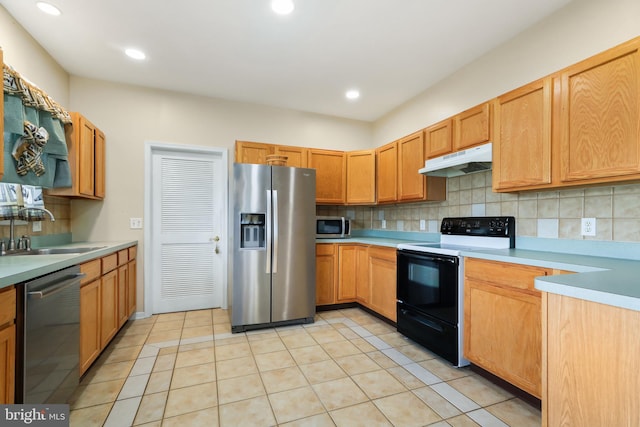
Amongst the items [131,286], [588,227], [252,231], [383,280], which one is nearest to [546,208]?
[588,227]

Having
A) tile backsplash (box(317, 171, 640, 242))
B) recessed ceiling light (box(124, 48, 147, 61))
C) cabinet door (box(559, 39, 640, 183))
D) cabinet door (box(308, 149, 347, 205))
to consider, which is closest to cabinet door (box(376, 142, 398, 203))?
tile backsplash (box(317, 171, 640, 242))

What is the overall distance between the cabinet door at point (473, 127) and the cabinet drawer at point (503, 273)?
1.03 meters

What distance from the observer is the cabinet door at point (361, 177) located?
150 inches

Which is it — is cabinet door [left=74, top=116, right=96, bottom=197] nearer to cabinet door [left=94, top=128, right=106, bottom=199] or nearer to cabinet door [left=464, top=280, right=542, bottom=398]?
cabinet door [left=94, top=128, right=106, bottom=199]

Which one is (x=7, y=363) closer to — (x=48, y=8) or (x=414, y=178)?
(x=48, y=8)

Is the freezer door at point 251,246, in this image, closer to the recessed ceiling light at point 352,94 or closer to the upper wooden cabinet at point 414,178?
the recessed ceiling light at point 352,94

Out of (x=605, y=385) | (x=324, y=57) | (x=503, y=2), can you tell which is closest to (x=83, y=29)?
(x=324, y=57)

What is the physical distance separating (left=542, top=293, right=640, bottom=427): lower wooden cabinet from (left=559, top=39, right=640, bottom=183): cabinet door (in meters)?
1.15

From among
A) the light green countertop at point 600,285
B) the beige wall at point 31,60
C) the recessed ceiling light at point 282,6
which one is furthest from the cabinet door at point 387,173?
the beige wall at point 31,60

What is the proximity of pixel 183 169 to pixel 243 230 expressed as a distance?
1.28 meters

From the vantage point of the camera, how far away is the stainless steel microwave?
148 inches

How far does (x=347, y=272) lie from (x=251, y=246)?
4.14 feet

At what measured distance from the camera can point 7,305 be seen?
116 cm

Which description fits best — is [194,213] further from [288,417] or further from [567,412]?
[567,412]
